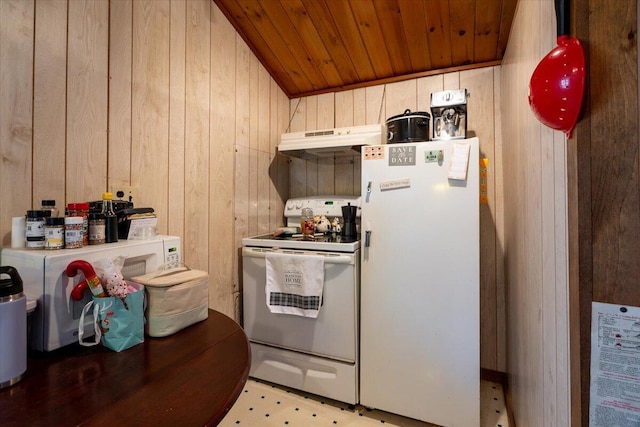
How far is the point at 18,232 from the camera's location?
92 centimetres

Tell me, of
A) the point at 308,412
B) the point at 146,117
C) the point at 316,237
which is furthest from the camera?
the point at 316,237

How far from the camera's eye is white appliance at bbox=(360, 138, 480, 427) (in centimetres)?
150

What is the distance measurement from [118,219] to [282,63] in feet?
5.72

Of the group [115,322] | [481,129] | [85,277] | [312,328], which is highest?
[481,129]

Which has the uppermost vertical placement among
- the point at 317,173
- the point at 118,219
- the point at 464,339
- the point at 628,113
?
the point at 317,173

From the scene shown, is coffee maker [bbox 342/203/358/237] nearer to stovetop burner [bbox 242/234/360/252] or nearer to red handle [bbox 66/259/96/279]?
stovetop burner [bbox 242/234/360/252]

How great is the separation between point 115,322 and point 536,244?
1415mm

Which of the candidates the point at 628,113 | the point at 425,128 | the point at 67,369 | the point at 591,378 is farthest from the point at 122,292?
the point at 425,128

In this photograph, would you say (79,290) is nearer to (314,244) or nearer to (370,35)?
(314,244)

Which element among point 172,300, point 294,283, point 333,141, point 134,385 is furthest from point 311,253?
point 134,385

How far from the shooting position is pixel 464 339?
1.51m

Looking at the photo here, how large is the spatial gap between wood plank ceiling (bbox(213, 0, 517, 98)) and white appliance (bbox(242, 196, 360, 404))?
1.34 meters

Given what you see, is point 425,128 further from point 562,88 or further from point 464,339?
point 464,339

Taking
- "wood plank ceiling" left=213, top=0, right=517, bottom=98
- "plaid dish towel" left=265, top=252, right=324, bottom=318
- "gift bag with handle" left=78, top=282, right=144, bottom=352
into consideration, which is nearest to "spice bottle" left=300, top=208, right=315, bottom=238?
"plaid dish towel" left=265, top=252, right=324, bottom=318
